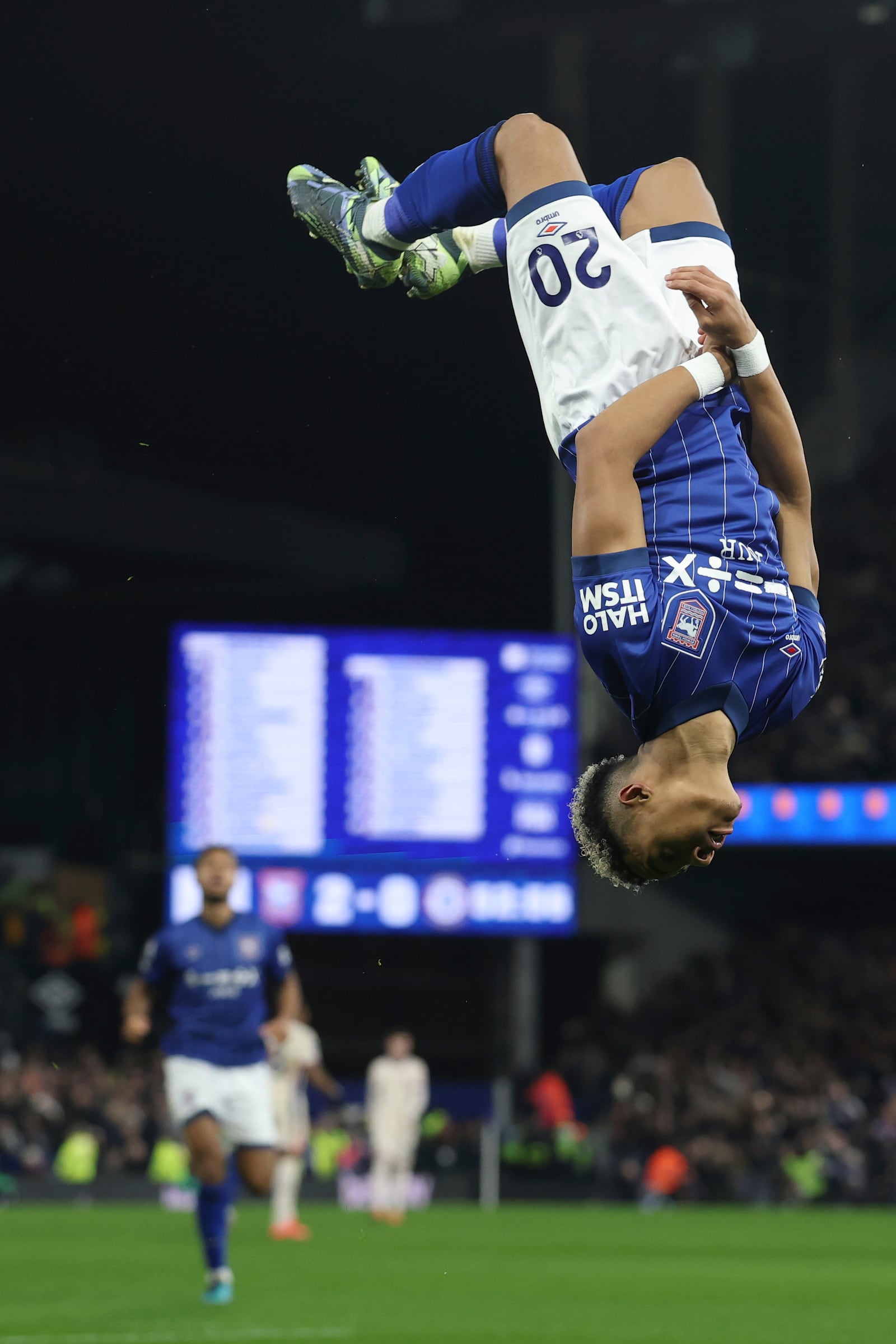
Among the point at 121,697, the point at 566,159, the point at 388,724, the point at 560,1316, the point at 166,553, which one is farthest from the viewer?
the point at 121,697

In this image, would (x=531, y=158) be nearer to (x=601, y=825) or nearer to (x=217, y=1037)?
(x=601, y=825)

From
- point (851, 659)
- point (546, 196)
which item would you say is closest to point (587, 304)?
point (546, 196)

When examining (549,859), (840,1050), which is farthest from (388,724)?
(840,1050)

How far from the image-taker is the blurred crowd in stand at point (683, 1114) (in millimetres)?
23625

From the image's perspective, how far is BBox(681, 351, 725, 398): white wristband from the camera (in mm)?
5195

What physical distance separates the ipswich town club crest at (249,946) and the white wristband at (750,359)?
6850 millimetres

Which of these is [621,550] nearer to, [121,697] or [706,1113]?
[706,1113]

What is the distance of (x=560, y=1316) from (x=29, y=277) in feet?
55.6

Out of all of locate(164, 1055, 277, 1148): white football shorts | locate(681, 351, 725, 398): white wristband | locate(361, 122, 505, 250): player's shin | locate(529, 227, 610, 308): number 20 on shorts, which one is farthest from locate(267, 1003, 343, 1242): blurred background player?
locate(681, 351, 725, 398): white wristband

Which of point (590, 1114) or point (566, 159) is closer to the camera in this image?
point (566, 159)

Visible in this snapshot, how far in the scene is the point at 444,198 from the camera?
230 inches

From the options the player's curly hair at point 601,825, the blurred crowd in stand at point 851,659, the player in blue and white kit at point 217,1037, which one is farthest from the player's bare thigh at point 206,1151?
the blurred crowd in stand at point 851,659

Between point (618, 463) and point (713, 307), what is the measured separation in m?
0.59

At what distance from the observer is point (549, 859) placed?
2322 cm
